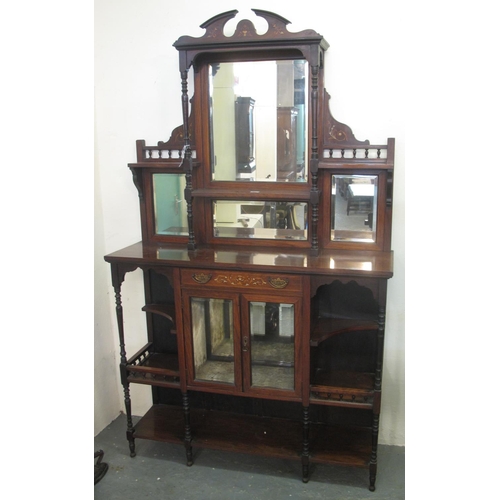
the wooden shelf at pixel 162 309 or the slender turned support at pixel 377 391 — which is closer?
the slender turned support at pixel 377 391

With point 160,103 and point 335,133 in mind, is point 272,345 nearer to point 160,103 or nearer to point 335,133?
point 335,133

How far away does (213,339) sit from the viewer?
2.46 metres

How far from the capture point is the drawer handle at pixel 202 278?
2.32m

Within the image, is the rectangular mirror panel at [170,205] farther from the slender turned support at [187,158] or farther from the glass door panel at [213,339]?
the glass door panel at [213,339]

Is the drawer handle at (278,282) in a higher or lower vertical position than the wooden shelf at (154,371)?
→ higher

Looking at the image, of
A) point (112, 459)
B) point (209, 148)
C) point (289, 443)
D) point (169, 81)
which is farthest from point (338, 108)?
point (112, 459)

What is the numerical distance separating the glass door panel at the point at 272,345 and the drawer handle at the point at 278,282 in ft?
0.32

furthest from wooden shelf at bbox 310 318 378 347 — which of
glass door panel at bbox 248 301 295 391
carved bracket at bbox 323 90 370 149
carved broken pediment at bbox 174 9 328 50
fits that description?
carved broken pediment at bbox 174 9 328 50

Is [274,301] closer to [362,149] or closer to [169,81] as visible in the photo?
[362,149]

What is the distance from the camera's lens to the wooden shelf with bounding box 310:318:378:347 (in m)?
2.34

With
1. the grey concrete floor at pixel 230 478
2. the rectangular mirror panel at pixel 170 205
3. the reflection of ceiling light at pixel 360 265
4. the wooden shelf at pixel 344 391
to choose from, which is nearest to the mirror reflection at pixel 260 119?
the rectangular mirror panel at pixel 170 205

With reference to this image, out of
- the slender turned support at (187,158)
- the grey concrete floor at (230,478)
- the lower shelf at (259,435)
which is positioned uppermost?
the slender turned support at (187,158)

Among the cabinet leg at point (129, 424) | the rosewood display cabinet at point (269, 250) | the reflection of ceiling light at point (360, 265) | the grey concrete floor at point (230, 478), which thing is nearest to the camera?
the reflection of ceiling light at point (360, 265)

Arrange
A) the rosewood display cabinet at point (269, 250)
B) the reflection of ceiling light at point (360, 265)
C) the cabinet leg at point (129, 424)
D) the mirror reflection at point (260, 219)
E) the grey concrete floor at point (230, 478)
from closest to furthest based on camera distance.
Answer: the reflection of ceiling light at point (360, 265), the rosewood display cabinet at point (269, 250), the grey concrete floor at point (230, 478), the mirror reflection at point (260, 219), the cabinet leg at point (129, 424)
